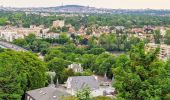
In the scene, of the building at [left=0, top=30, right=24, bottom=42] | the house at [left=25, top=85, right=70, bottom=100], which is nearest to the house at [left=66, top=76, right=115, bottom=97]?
the house at [left=25, top=85, right=70, bottom=100]

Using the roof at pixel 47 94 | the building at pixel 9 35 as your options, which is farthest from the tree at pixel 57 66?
the building at pixel 9 35

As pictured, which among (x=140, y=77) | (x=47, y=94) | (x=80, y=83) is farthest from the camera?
(x=80, y=83)

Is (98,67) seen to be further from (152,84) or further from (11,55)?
(152,84)

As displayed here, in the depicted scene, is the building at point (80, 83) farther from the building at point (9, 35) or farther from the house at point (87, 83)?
the building at point (9, 35)

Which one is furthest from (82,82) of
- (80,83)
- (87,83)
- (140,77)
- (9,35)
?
(9,35)

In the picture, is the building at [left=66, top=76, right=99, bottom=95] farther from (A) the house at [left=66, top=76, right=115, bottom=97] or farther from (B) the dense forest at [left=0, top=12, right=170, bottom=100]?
(B) the dense forest at [left=0, top=12, right=170, bottom=100]

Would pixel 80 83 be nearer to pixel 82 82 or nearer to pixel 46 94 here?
pixel 82 82

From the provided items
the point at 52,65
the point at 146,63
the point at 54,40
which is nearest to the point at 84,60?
the point at 52,65

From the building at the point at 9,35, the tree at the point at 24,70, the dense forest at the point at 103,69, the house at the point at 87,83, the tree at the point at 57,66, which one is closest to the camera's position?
the dense forest at the point at 103,69
